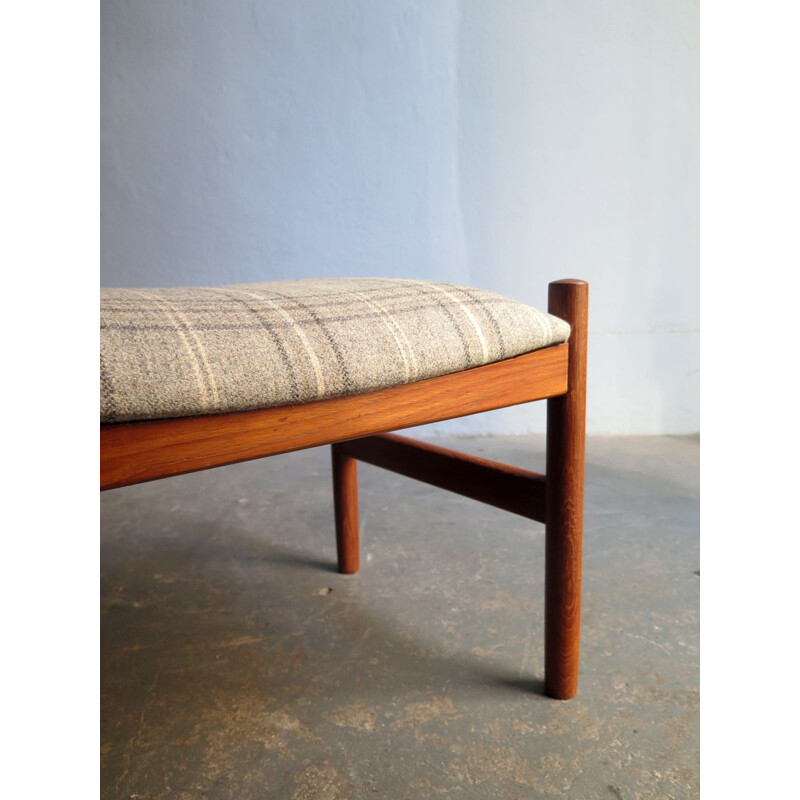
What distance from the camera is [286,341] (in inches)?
19.1

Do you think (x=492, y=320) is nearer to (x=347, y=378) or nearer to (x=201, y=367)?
(x=347, y=378)

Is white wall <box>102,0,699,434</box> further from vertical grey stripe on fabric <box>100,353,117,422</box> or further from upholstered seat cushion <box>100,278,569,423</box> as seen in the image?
vertical grey stripe on fabric <box>100,353,117,422</box>

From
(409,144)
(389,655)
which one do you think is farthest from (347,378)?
(409,144)

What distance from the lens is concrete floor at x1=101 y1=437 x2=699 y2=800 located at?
2.15 ft

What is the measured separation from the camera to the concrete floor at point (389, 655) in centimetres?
66

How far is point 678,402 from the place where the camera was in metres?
2.01

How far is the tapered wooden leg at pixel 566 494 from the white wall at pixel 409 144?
1231 millimetres

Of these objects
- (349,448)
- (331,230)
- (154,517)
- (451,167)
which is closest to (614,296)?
(451,167)


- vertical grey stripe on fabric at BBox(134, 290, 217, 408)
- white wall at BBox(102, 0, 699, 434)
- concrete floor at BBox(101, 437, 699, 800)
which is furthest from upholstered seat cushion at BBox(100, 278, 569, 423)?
white wall at BBox(102, 0, 699, 434)

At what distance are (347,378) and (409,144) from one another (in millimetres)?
1509

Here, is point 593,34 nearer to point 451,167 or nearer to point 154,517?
point 451,167

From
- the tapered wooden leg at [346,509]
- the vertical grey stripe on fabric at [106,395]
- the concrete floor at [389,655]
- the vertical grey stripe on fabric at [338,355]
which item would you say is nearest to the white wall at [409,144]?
the concrete floor at [389,655]

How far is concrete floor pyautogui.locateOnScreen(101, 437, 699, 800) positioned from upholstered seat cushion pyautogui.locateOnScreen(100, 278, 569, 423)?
0.38 m
